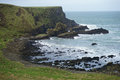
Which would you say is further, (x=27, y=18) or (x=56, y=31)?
(x=27, y=18)

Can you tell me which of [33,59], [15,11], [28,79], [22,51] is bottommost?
[28,79]

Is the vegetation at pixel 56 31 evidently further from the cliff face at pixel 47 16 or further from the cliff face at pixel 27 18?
the cliff face at pixel 47 16

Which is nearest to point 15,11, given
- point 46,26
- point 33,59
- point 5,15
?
point 5,15

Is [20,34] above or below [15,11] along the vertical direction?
below

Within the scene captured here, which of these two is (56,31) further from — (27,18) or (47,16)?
(47,16)

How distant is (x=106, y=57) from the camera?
7338 cm

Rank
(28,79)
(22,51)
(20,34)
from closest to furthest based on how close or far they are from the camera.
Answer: (28,79) < (22,51) < (20,34)

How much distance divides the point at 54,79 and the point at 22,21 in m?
112

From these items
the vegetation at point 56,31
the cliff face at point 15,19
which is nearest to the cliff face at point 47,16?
the cliff face at point 15,19

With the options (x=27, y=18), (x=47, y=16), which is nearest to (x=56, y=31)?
(x=27, y=18)

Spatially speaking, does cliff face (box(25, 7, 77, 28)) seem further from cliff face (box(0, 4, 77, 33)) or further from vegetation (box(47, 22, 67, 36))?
vegetation (box(47, 22, 67, 36))

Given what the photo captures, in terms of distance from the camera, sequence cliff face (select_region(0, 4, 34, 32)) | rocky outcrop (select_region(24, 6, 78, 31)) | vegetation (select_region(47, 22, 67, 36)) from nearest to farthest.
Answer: vegetation (select_region(47, 22, 67, 36))
cliff face (select_region(0, 4, 34, 32))
rocky outcrop (select_region(24, 6, 78, 31))

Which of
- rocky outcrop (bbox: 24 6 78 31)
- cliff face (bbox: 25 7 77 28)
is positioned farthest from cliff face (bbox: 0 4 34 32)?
rocky outcrop (bbox: 24 6 78 31)

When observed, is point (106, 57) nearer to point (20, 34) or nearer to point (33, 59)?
point (33, 59)
